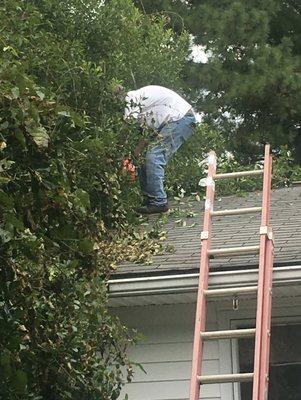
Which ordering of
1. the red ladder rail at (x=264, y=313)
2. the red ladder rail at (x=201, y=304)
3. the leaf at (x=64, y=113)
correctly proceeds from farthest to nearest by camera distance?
the red ladder rail at (x=201, y=304), the red ladder rail at (x=264, y=313), the leaf at (x=64, y=113)

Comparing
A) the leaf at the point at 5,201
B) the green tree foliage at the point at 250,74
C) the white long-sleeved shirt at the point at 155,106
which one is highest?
the green tree foliage at the point at 250,74

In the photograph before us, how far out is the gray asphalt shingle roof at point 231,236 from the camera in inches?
270

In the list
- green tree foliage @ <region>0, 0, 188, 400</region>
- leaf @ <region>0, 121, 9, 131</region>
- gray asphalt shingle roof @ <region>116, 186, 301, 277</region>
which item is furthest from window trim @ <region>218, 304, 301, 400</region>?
leaf @ <region>0, 121, 9, 131</region>

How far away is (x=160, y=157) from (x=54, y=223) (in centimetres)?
311

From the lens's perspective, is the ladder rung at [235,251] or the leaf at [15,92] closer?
the leaf at [15,92]

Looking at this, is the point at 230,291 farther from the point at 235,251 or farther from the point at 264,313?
the point at 264,313

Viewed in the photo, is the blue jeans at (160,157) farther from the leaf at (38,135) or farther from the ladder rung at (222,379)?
the leaf at (38,135)

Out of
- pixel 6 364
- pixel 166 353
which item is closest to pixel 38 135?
pixel 6 364

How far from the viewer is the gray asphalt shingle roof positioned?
6.86 m

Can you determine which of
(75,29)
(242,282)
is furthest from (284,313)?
(75,29)

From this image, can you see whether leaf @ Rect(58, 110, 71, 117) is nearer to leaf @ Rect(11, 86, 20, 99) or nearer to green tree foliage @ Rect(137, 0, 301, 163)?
leaf @ Rect(11, 86, 20, 99)

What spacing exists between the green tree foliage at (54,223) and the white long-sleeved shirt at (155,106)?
23cm

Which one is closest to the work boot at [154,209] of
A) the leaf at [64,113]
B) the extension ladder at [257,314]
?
the extension ladder at [257,314]

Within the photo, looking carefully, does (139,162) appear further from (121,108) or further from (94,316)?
(94,316)
